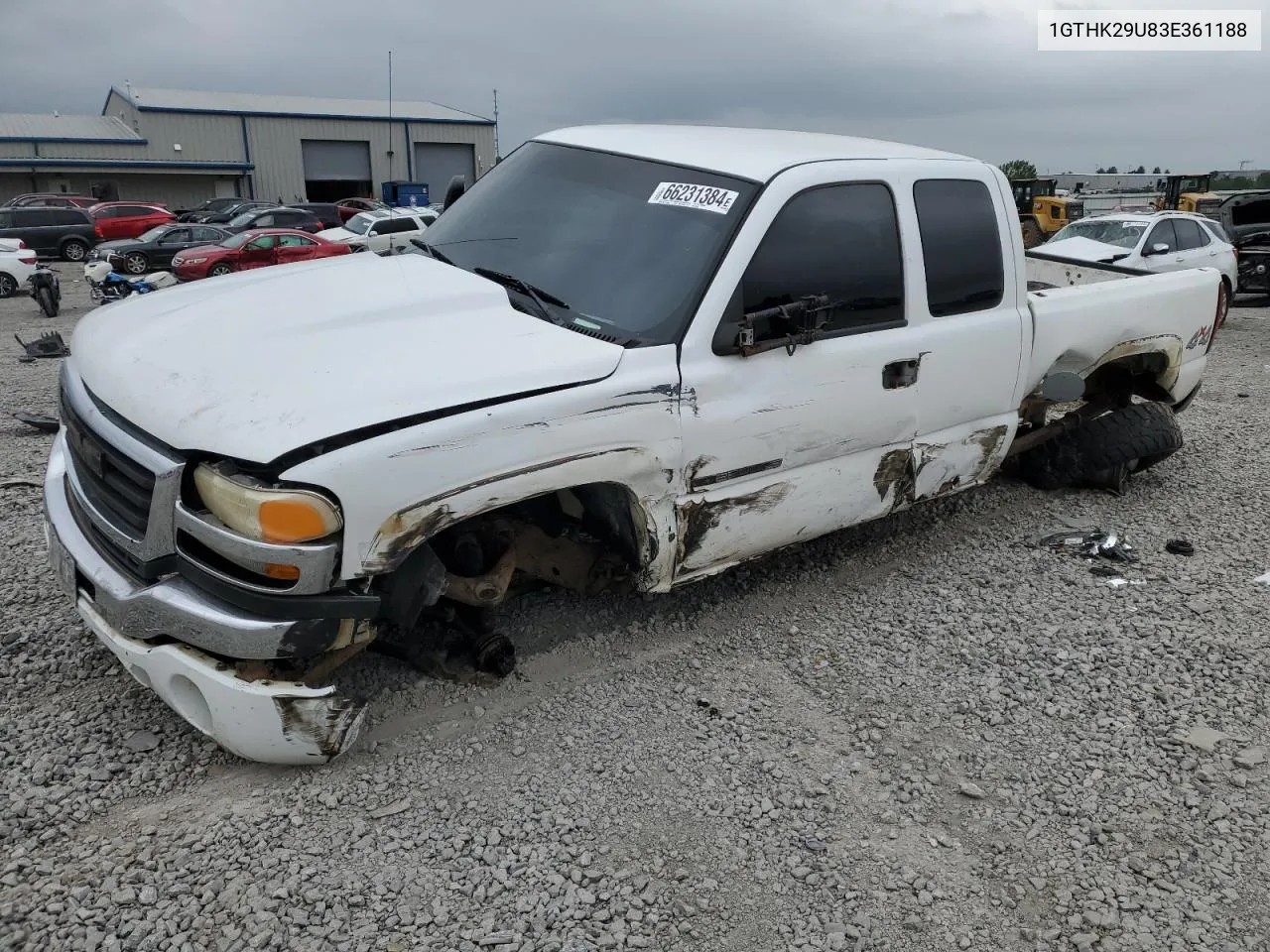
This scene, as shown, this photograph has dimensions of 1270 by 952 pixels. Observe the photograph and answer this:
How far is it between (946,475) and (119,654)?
11.0ft

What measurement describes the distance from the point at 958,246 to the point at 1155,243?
10534 millimetres

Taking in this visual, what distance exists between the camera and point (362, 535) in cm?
264

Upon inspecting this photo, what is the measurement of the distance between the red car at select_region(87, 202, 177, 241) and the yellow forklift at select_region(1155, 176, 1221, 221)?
87.5 ft

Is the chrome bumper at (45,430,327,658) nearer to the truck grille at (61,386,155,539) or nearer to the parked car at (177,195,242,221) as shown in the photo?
the truck grille at (61,386,155,539)

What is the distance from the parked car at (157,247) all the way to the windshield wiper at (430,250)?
1853 centimetres

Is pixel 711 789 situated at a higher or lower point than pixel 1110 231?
lower

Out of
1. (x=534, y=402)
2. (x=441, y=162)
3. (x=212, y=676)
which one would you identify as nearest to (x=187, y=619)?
(x=212, y=676)

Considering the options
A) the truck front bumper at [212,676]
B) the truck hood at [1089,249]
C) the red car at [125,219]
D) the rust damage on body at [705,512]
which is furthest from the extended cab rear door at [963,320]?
the red car at [125,219]

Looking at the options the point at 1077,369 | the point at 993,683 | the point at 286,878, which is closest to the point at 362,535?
the point at 286,878

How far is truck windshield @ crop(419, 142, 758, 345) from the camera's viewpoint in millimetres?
3342

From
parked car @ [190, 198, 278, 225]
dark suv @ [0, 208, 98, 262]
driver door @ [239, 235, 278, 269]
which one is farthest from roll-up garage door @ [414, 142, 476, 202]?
driver door @ [239, 235, 278, 269]

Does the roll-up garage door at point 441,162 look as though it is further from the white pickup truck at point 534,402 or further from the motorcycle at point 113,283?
the white pickup truck at point 534,402

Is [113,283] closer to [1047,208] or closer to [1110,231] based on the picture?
[1110,231]

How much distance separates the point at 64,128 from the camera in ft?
150
